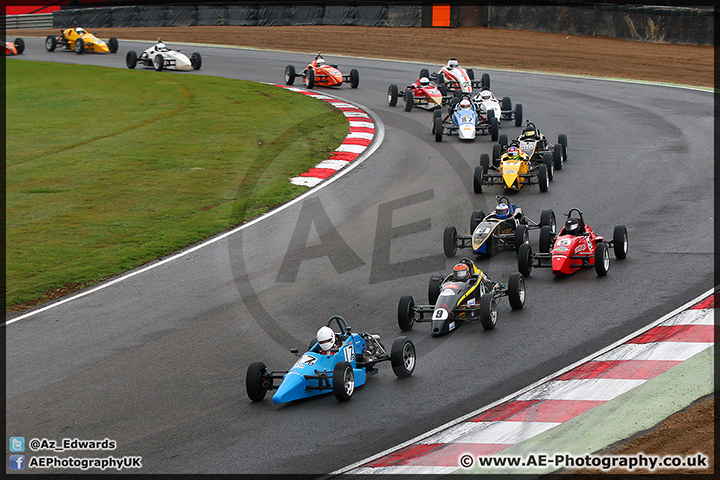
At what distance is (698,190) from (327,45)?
1067 inches

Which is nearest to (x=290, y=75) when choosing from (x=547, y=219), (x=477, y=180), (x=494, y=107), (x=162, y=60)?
(x=162, y=60)

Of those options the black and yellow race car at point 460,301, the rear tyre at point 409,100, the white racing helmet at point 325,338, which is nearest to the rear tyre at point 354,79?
the rear tyre at point 409,100

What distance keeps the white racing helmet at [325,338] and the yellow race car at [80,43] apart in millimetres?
35310

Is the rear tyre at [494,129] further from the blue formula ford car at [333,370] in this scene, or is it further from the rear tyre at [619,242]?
the blue formula ford car at [333,370]

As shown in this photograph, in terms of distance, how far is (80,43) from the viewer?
136ft

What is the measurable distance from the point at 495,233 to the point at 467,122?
371 inches

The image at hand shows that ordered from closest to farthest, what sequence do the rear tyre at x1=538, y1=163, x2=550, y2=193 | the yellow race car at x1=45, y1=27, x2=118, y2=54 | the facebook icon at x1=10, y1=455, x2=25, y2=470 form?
the facebook icon at x1=10, y1=455, x2=25, y2=470 → the rear tyre at x1=538, y1=163, x2=550, y2=193 → the yellow race car at x1=45, y1=27, x2=118, y2=54

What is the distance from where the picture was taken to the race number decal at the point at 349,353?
10336 mm

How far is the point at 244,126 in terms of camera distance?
26125mm

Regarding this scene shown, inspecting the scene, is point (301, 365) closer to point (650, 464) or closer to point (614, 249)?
point (650, 464)

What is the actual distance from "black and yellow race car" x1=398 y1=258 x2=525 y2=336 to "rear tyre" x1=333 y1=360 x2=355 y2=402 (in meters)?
2.13

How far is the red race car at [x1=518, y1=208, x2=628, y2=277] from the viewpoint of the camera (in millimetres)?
13695

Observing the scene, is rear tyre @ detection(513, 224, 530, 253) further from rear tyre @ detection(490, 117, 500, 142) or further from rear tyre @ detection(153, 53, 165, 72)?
rear tyre @ detection(153, 53, 165, 72)

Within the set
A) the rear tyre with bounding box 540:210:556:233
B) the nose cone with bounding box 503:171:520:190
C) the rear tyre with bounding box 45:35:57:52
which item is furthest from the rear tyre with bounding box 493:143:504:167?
the rear tyre with bounding box 45:35:57:52
